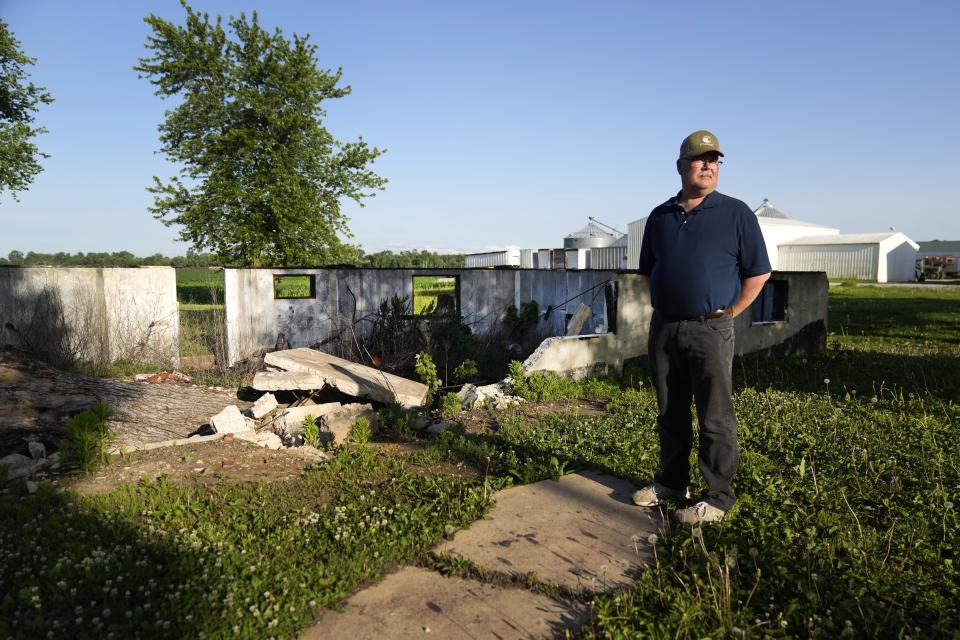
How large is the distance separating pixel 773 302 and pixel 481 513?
970 cm

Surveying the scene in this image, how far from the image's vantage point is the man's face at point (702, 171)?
133 inches

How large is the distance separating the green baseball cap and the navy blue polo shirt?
0.90 feet

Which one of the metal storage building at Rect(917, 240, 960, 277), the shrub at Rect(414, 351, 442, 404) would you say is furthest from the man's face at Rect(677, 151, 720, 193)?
the metal storage building at Rect(917, 240, 960, 277)

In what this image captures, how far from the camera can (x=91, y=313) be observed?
414 inches

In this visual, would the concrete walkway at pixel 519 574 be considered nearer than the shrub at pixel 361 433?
Yes

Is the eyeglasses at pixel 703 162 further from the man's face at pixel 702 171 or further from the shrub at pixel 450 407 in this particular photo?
the shrub at pixel 450 407

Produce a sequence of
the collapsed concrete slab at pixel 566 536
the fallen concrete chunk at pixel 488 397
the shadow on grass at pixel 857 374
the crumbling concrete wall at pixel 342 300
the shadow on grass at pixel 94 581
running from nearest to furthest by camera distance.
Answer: the shadow on grass at pixel 94 581 → the collapsed concrete slab at pixel 566 536 → the fallen concrete chunk at pixel 488 397 → the shadow on grass at pixel 857 374 → the crumbling concrete wall at pixel 342 300

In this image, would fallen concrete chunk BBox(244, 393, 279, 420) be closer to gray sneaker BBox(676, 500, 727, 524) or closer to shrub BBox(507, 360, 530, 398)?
shrub BBox(507, 360, 530, 398)

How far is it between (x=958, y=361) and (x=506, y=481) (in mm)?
8530

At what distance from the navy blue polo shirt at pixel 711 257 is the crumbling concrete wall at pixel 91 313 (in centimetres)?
972

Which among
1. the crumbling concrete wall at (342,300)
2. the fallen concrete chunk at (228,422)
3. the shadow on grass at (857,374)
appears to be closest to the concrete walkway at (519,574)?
the fallen concrete chunk at (228,422)

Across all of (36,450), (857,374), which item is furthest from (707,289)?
(857,374)

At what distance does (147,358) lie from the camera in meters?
10.7

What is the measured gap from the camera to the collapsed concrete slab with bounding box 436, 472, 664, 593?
302 cm
